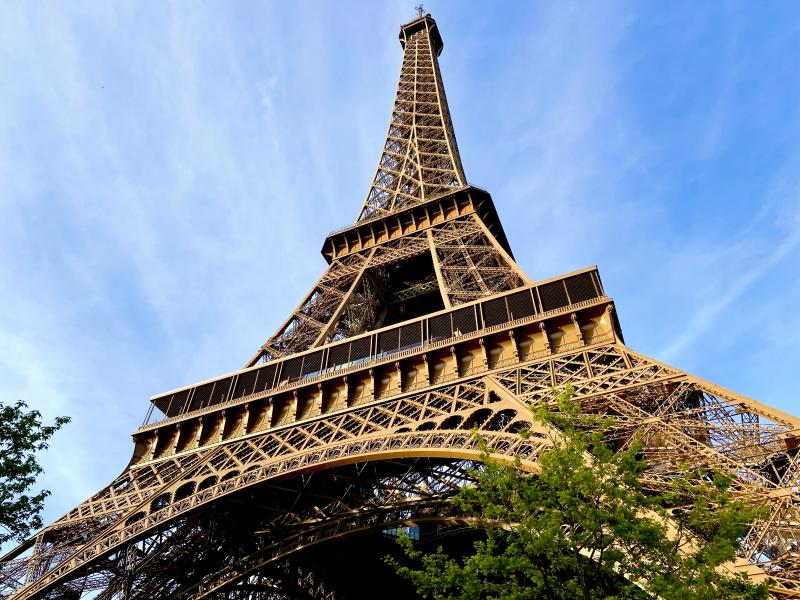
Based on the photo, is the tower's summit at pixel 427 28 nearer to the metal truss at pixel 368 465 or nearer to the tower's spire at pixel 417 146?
the tower's spire at pixel 417 146

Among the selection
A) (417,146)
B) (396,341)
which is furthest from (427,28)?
(396,341)

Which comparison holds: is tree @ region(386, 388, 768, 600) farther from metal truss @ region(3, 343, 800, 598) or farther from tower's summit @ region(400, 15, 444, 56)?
tower's summit @ region(400, 15, 444, 56)

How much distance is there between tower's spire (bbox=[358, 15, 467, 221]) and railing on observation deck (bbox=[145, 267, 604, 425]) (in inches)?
550

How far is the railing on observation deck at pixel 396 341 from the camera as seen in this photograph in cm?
1902

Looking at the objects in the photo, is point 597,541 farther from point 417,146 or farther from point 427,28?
point 427,28

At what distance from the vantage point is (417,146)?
130ft

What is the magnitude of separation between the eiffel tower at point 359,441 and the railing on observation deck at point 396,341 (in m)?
0.05

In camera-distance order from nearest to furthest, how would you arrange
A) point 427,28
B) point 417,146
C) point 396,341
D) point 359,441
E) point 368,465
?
point 359,441, point 368,465, point 396,341, point 417,146, point 427,28

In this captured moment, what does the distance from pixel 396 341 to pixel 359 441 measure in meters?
4.37

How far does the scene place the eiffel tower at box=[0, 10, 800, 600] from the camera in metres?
14.0

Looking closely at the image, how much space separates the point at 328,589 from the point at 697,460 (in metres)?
16.4

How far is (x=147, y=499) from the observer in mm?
18562

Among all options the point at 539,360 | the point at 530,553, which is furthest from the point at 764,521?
the point at 539,360

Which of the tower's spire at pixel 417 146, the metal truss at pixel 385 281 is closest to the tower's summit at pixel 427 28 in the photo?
the tower's spire at pixel 417 146
